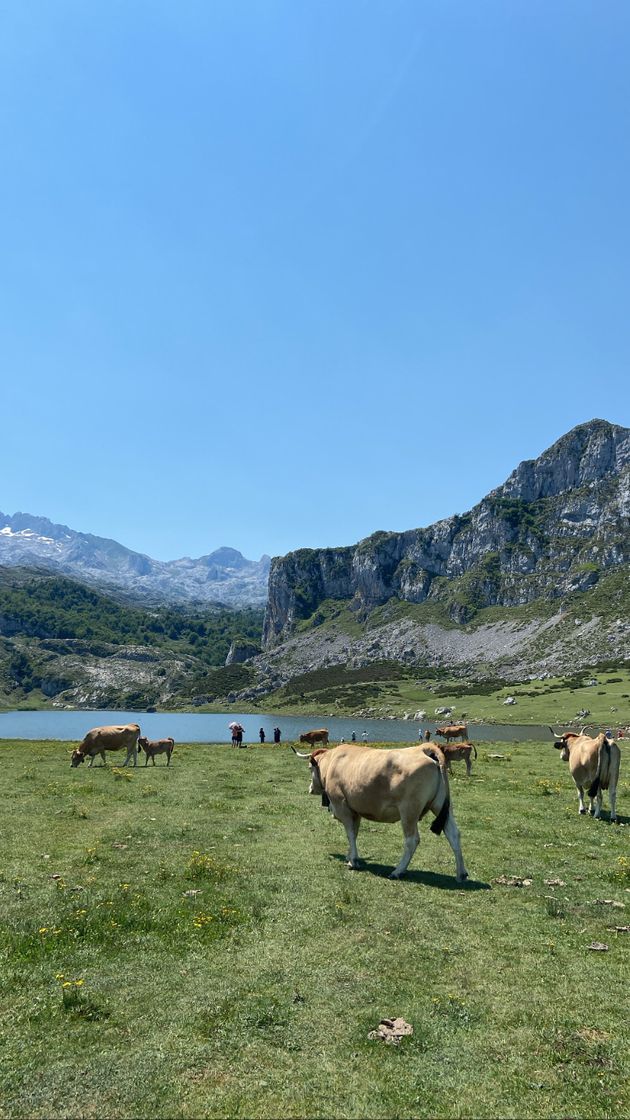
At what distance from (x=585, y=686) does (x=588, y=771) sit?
14160cm

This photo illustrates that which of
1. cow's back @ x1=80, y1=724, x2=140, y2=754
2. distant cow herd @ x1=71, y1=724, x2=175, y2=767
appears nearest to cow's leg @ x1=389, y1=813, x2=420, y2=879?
distant cow herd @ x1=71, y1=724, x2=175, y2=767

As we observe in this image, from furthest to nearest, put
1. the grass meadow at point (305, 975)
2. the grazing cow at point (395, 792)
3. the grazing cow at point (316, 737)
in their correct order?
the grazing cow at point (316, 737)
the grazing cow at point (395, 792)
the grass meadow at point (305, 975)

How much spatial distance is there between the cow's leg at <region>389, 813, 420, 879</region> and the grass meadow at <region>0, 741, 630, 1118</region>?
279mm

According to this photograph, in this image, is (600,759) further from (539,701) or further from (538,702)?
(539,701)

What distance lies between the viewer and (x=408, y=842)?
14.0 m

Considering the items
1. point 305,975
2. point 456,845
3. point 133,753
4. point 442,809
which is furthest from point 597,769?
point 133,753

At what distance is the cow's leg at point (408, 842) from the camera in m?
13.9

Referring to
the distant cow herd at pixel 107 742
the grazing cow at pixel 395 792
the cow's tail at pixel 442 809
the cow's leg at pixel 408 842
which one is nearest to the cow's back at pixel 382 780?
the grazing cow at pixel 395 792

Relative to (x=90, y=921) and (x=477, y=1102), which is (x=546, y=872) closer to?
(x=477, y=1102)

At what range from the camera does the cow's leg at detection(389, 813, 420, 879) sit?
45.4 ft

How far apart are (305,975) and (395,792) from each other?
18.3ft

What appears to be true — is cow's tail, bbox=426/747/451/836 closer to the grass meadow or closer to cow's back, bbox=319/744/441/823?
cow's back, bbox=319/744/441/823

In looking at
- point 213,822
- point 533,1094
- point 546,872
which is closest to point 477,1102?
point 533,1094

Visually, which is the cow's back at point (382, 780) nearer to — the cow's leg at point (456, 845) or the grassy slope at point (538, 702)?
the cow's leg at point (456, 845)
